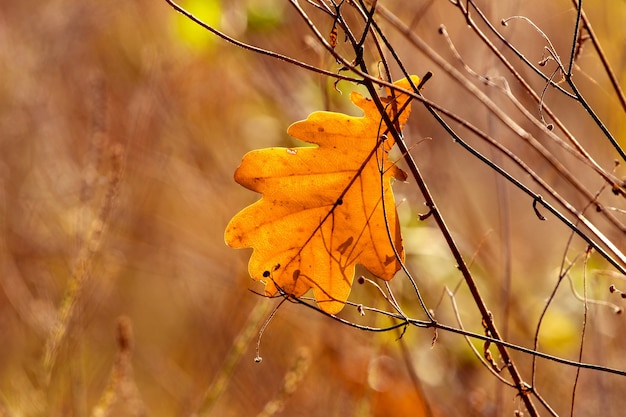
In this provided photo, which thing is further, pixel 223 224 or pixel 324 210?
pixel 223 224

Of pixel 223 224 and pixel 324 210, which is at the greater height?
pixel 324 210

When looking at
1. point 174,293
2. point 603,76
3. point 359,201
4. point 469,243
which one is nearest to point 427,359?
point 469,243

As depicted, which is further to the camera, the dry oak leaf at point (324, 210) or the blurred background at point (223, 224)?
the blurred background at point (223, 224)

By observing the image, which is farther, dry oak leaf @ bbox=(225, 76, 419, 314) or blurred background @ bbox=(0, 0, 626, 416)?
blurred background @ bbox=(0, 0, 626, 416)

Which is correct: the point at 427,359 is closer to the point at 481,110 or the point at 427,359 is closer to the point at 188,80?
the point at 481,110

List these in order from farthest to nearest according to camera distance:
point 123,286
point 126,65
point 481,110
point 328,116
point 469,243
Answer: point 123,286 → point 126,65 → point 481,110 → point 469,243 → point 328,116
